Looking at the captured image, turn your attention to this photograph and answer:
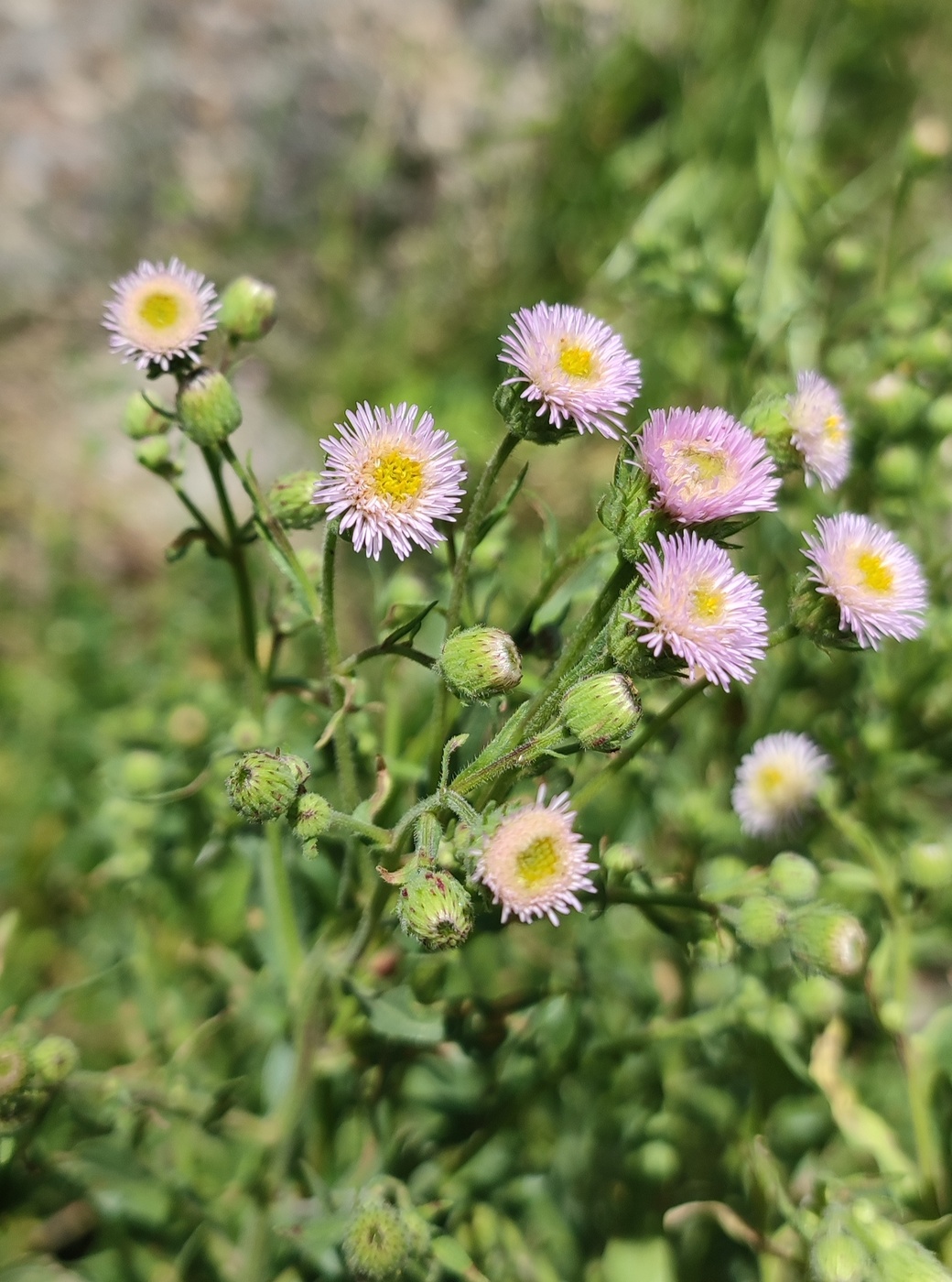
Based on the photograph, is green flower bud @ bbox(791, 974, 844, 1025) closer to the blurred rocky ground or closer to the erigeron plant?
the erigeron plant

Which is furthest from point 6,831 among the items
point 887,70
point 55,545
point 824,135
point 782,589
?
point 887,70

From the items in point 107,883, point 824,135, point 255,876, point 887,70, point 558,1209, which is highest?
point 887,70

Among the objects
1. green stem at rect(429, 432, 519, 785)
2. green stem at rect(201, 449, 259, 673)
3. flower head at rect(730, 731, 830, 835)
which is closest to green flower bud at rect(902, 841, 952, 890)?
flower head at rect(730, 731, 830, 835)

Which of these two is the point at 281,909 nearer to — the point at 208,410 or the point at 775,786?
the point at 208,410

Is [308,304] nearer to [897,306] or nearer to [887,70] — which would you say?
[897,306]

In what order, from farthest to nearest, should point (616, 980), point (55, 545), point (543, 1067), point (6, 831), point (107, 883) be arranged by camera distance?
point (55, 545)
point (6, 831)
point (107, 883)
point (616, 980)
point (543, 1067)

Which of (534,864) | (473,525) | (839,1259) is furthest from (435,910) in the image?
(839,1259)

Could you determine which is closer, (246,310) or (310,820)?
(310,820)
